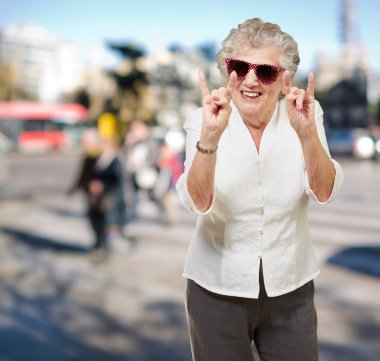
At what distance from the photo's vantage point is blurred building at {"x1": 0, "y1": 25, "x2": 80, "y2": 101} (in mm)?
126250

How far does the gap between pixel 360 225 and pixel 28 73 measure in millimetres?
136764

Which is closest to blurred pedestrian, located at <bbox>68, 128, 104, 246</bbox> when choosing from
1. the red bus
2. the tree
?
the red bus

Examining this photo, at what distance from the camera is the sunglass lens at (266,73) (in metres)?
1.80

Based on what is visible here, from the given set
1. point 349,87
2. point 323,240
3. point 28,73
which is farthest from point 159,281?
point 28,73

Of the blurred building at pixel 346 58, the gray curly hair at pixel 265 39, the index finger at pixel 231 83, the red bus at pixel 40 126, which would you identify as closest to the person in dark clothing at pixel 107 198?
the gray curly hair at pixel 265 39

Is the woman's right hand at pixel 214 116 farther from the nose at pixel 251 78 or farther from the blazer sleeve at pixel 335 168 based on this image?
the blazer sleeve at pixel 335 168

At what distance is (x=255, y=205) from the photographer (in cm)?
180

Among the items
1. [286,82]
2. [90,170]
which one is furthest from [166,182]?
[286,82]

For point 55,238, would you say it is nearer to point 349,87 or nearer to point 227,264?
point 227,264

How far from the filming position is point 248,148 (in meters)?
1.80

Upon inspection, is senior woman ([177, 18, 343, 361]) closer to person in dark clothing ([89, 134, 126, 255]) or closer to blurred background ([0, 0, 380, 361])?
blurred background ([0, 0, 380, 361])

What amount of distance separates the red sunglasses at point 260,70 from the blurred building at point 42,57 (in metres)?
123

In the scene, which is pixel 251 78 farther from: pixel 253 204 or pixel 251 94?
pixel 253 204

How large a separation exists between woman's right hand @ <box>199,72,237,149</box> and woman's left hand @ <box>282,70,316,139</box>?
7.2 inches
